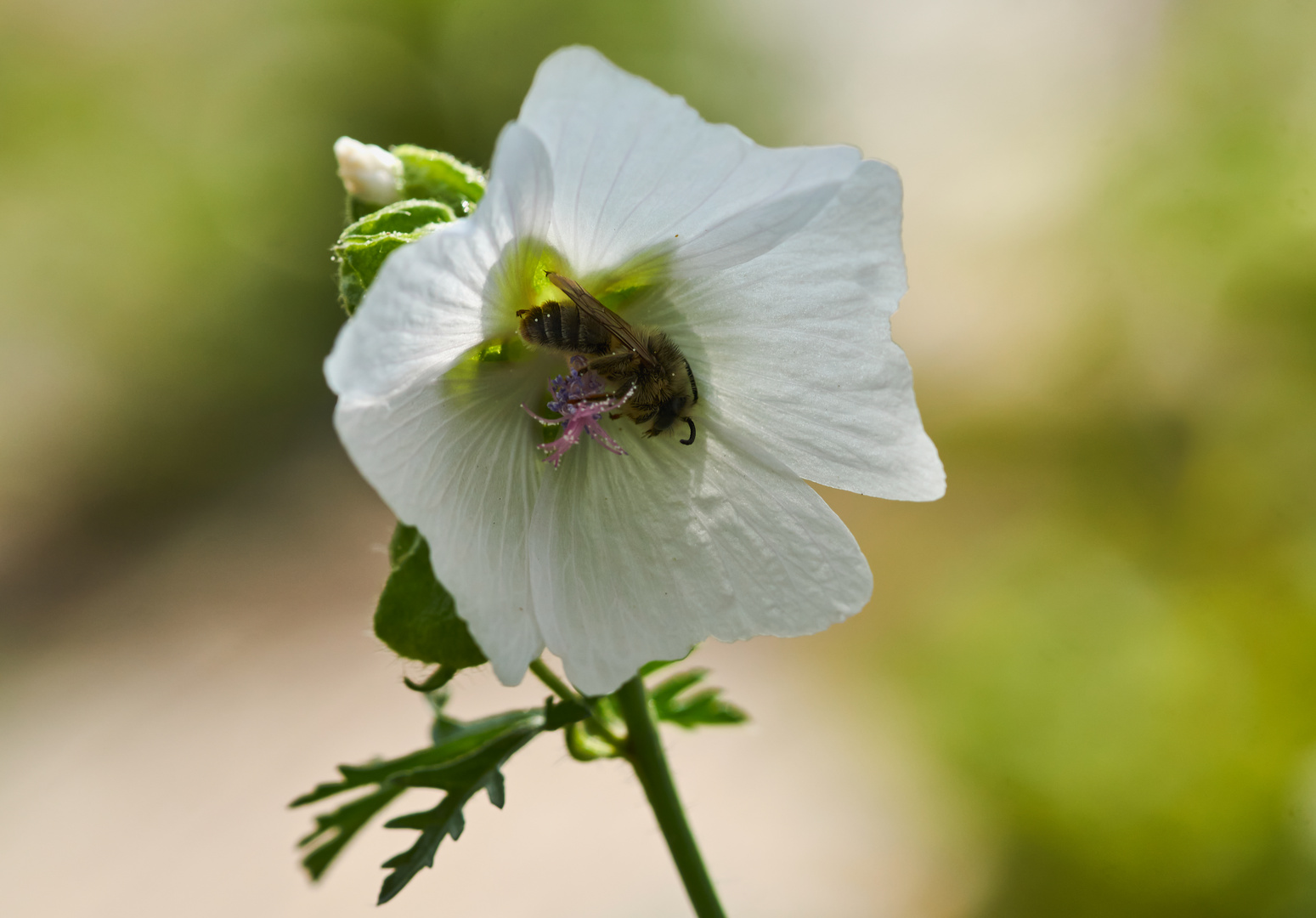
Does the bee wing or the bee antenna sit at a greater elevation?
the bee wing

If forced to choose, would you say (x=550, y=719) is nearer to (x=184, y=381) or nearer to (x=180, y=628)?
(x=180, y=628)

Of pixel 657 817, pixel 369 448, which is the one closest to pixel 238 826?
pixel 657 817

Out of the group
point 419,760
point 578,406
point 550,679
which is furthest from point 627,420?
point 419,760

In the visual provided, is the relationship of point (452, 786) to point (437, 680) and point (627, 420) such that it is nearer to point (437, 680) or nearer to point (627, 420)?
point (437, 680)

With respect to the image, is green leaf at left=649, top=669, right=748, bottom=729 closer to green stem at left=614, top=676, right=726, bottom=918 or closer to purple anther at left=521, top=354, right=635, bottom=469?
green stem at left=614, top=676, right=726, bottom=918

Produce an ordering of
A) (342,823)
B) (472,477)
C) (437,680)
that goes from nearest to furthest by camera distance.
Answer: (437,680) → (472,477) → (342,823)

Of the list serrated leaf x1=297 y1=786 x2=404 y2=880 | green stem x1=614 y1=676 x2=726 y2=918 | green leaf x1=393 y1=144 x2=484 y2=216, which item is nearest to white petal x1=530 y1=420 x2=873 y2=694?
green stem x1=614 y1=676 x2=726 y2=918

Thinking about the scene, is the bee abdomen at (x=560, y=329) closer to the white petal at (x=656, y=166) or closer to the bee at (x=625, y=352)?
the bee at (x=625, y=352)
